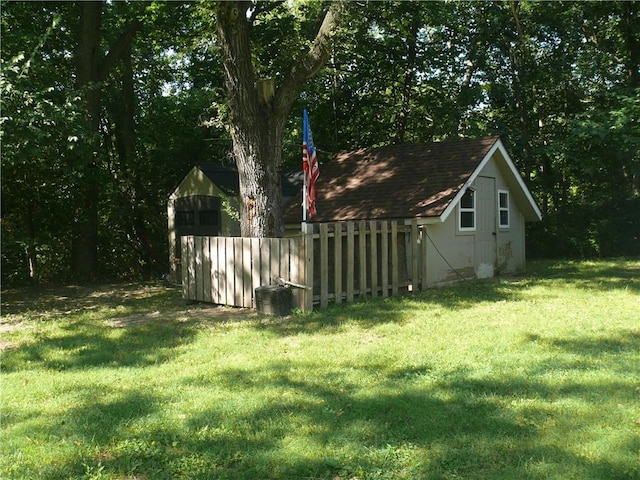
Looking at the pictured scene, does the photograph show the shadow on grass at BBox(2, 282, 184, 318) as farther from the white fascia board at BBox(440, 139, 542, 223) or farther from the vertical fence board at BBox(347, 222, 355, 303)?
the white fascia board at BBox(440, 139, 542, 223)

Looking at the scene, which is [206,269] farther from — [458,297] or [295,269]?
[458,297]

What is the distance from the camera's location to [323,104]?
2573cm

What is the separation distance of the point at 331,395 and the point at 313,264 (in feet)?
18.1

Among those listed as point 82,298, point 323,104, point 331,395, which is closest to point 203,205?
point 82,298

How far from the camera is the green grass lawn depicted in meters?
4.23

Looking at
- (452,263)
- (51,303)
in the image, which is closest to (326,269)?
(452,263)

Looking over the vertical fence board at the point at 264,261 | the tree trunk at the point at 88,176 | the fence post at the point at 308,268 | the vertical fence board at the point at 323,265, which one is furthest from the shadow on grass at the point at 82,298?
the vertical fence board at the point at 323,265

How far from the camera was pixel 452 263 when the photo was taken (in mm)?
15250

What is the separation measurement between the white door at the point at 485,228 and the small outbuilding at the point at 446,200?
0.03m

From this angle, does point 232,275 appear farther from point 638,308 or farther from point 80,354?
point 638,308

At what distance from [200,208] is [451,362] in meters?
11.8

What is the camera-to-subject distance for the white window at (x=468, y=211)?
15.8 m

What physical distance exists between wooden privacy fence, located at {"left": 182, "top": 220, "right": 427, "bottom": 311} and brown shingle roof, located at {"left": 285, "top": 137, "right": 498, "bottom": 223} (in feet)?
5.37

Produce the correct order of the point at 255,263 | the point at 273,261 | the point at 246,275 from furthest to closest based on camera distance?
1. the point at 246,275
2. the point at 255,263
3. the point at 273,261
